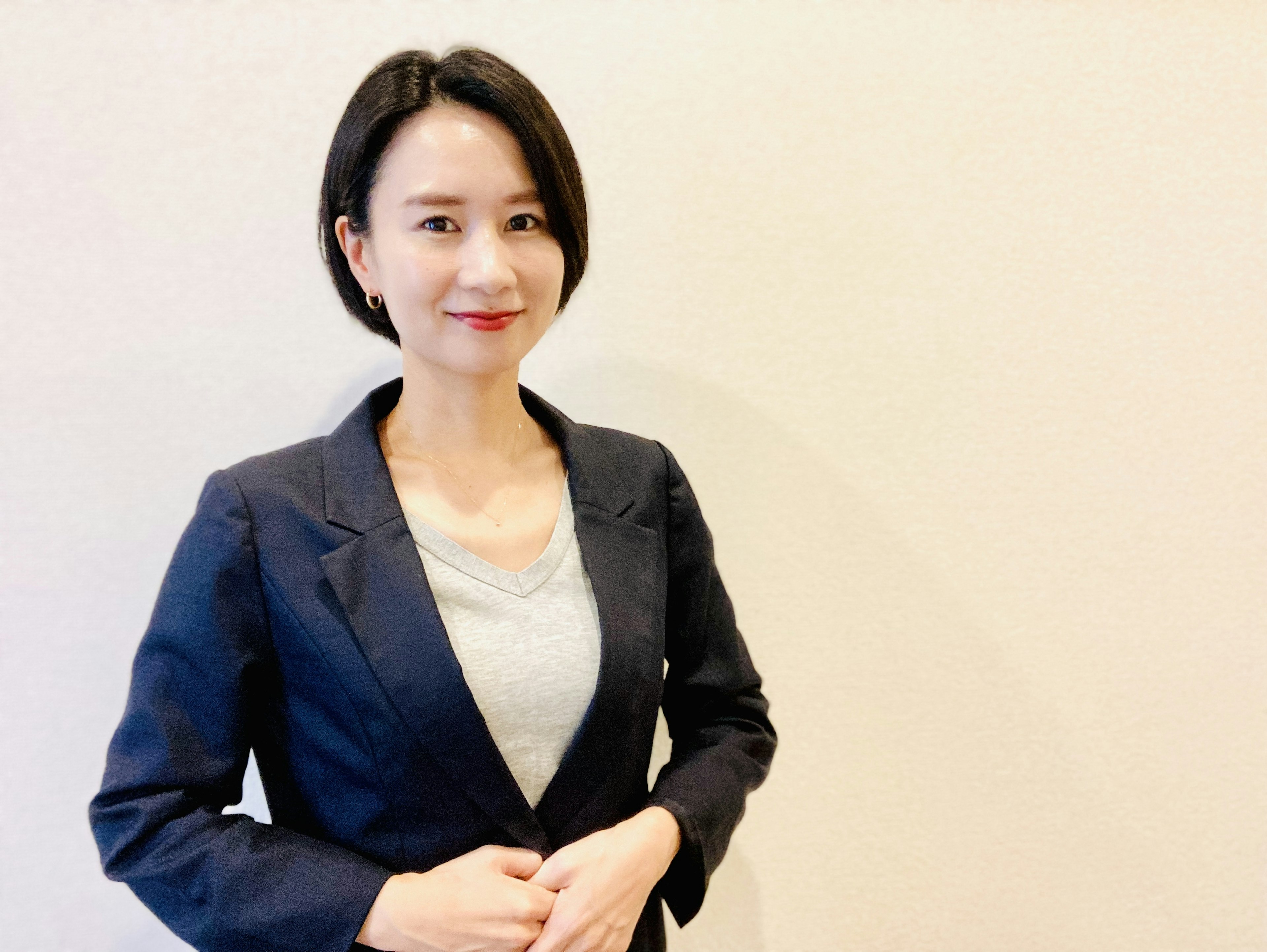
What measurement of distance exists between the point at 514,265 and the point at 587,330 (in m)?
0.48

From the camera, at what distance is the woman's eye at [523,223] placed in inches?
39.9

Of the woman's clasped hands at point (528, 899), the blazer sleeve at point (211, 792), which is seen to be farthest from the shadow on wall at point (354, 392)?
the woman's clasped hands at point (528, 899)

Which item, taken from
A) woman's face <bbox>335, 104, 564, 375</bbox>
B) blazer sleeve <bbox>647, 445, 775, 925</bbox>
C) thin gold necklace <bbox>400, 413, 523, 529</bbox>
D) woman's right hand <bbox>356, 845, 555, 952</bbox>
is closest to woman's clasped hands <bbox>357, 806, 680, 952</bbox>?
woman's right hand <bbox>356, 845, 555, 952</bbox>

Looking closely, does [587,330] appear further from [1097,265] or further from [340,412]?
[1097,265]

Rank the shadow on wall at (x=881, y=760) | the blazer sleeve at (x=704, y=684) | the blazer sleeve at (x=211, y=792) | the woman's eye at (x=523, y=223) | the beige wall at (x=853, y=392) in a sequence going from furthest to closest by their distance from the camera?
1. the shadow on wall at (x=881, y=760)
2. the beige wall at (x=853, y=392)
3. the blazer sleeve at (x=704, y=684)
4. the woman's eye at (x=523, y=223)
5. the blazer sleeve at (x=211, y=792)

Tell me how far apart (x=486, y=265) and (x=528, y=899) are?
0.60 meters

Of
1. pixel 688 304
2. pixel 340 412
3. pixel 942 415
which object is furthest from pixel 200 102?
pixel 942 415

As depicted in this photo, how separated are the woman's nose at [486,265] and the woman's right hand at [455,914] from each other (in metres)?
0.55

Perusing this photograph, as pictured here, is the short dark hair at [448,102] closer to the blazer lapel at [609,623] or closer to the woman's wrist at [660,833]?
the blazer lapel at [609,623]

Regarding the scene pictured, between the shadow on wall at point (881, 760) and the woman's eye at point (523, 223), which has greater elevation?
the woman's eye at point (523, 223)

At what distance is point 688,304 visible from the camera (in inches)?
59.1

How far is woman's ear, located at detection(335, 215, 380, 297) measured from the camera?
40.8 inches

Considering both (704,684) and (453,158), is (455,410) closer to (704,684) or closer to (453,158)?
(453,158)

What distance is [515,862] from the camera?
37.9 inches
